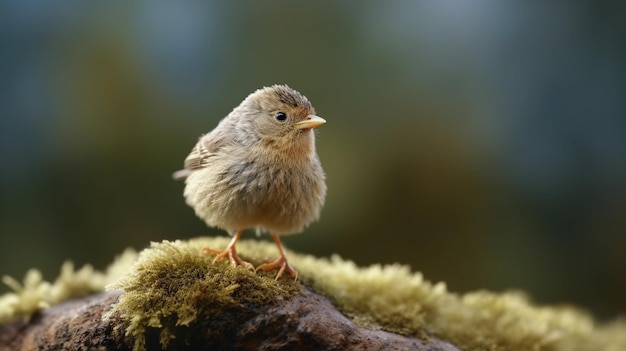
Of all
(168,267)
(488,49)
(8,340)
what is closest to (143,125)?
(8,340)

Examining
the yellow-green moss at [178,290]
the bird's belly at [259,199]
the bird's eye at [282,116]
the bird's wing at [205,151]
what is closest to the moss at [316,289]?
the yellow-green moss at [178,290]

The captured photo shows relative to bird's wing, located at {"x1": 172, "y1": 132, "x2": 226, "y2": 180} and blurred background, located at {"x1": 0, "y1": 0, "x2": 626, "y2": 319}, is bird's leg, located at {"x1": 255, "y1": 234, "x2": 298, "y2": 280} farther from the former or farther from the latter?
blurred background, located at {"x1": 0, "y1": 0, "x2": 626, "y2": 319}

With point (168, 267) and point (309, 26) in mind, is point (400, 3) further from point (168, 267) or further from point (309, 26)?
point (168, 267)

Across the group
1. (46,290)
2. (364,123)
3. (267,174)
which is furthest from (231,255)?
(364,123)

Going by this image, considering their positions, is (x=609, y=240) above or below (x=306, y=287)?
above

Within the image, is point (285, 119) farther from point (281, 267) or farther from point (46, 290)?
point (46, 290)

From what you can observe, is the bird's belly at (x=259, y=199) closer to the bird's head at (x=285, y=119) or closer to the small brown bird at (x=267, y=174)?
the small brown bird at (x=267, y=174)
